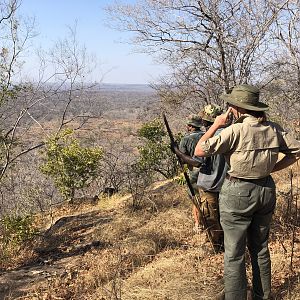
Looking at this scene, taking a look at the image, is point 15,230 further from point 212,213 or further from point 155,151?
point 155,151

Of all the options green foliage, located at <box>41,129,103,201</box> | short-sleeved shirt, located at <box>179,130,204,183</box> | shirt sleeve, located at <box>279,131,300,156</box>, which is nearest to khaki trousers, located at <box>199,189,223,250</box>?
short-sleeved shirt, located at <box>179,130,204,183</box>

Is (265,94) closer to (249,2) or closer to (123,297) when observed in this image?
(249,2)

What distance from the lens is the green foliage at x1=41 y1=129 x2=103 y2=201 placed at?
30.1 feet

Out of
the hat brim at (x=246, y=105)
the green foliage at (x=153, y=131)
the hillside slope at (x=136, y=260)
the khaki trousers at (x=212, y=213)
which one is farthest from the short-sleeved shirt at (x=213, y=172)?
the green foliage at (x=153, y=131)

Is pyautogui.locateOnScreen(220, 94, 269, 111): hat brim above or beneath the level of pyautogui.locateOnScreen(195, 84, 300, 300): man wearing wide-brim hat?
above

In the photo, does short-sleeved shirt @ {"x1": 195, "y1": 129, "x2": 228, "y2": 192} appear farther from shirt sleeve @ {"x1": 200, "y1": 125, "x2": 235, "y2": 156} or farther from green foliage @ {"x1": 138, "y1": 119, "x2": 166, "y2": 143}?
green foliage @ {"x1": 138, "y1": 119, "x2": 166, "y2": 143}

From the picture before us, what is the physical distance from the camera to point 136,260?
4785mm

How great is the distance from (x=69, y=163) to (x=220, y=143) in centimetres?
727

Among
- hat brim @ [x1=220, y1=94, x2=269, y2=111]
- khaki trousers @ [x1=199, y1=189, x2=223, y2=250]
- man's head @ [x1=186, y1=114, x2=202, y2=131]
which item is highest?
hat brim @ [x1=220, y1=94, x2=269, y2=111]

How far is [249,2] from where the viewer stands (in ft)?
27.2

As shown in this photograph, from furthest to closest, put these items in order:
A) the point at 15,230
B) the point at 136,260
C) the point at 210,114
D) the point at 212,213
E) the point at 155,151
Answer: the point at 155,151 < the point at 15,230 < the point at 136,260 < the point at 212,213 < the point at 210,114

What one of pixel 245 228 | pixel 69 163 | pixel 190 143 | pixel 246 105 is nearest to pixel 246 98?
pixel 246 105

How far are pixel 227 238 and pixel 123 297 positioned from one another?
46.9 inches

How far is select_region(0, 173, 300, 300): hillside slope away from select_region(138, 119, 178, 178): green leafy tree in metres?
2.53
